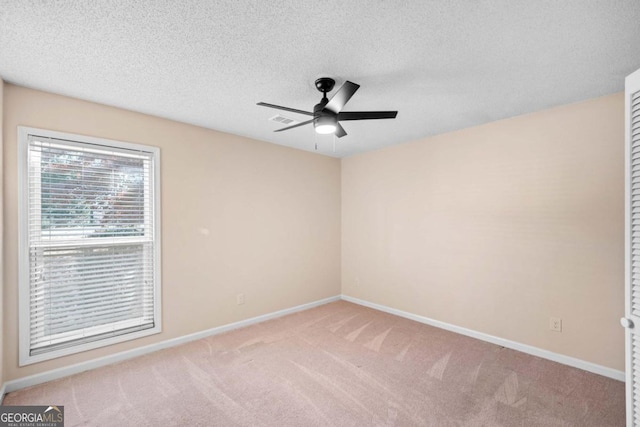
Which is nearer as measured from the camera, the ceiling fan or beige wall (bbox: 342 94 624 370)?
the ceiling fan

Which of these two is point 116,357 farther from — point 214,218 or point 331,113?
point 331,113

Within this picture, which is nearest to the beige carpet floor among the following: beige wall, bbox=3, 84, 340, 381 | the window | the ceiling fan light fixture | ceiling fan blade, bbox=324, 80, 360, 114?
the window

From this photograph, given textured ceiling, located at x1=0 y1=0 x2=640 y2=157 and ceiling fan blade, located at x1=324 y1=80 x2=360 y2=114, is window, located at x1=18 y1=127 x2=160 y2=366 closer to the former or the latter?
textured ceiling, located at x1=0 y1=0 x2=640 y2=157

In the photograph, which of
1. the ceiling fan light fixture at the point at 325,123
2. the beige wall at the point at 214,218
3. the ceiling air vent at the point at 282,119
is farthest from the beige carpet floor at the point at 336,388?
the ceiling air vent at the point at 282,119

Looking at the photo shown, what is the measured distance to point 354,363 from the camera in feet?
9.40

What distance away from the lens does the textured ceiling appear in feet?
5.10

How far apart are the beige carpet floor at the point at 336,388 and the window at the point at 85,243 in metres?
0.39

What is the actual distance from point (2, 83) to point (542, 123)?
4.77m

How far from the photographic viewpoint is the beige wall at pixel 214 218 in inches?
96.8

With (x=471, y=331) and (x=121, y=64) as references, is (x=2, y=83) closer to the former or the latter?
(x=121, y=64)

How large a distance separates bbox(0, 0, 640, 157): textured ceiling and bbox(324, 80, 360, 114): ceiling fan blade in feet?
0.81

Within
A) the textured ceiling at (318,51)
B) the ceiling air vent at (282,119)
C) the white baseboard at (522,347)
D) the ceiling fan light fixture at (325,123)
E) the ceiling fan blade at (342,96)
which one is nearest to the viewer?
the textured ceiling at (318,51)

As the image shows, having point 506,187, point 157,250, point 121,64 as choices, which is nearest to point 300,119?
point 121,64

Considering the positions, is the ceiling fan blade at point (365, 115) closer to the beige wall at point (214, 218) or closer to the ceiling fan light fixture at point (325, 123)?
the ceiling fan light fixture at point (325, 123)
